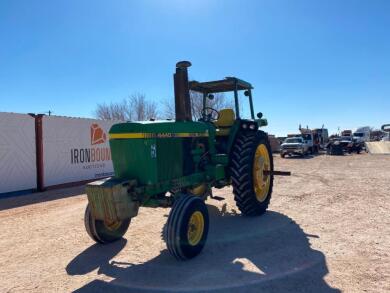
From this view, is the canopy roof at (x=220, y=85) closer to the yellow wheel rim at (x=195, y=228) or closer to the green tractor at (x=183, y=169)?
the green tractor at (x=183, y=169)

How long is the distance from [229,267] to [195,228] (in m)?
0.73

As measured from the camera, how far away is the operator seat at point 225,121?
23.0 feet

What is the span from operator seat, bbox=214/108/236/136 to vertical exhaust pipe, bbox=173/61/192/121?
4.15 feet

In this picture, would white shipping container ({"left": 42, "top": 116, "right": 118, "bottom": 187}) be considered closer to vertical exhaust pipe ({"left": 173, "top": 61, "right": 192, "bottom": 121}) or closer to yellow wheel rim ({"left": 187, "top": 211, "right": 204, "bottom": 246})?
vertical exhaust pipe ({"left": 173, "top": 61, "right": 192, "bottom": 121})

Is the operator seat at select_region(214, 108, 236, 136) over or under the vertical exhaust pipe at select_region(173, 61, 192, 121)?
under

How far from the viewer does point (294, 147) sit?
1084 inches

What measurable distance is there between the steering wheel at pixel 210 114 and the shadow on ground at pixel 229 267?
7.79 ft

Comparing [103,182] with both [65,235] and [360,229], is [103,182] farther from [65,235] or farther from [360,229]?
[360,229]

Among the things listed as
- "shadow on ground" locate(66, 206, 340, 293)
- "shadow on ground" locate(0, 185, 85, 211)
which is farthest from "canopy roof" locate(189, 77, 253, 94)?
"shadow on ground" locate(0, 185, 85, 211)

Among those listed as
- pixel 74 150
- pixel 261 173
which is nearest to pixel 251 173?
pixel 261 173

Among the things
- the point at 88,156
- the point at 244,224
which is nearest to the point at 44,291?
the point at 244,224

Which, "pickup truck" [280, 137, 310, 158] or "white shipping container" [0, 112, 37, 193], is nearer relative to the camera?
"white shipping container" [0, 112, 37, 193]

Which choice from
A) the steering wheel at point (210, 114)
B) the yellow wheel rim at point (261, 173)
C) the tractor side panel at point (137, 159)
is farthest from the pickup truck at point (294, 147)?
the tractor side panel at point (137, 159)

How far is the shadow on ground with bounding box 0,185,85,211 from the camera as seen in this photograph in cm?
936
